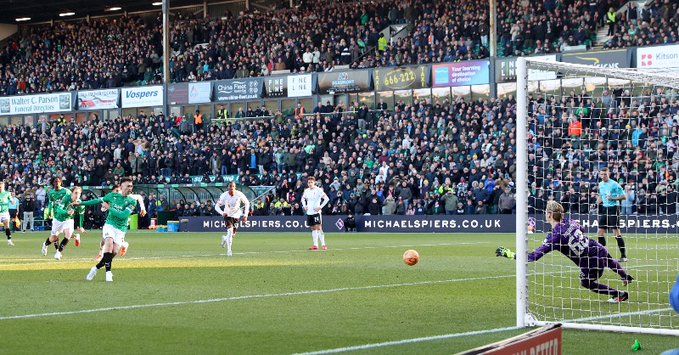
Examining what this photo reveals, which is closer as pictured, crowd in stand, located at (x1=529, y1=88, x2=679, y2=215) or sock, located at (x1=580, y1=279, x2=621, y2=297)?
sock, located at (x1=580, y1=279, x2=621, y2=297)

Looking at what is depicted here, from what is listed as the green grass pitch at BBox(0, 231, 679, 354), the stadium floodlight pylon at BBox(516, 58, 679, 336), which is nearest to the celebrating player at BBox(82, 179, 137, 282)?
the green grass pitch at BBox(0, 231, 679, 354)

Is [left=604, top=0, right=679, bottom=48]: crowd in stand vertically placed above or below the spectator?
above

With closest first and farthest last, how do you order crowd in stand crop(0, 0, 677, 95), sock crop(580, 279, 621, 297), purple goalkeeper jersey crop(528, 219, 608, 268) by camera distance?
purple goalkeeper jersey crop(528, 219, 608, 268) < sock crop(580, 279, 621, 297) < crowd in stand crop(0, 0, 677, 95)

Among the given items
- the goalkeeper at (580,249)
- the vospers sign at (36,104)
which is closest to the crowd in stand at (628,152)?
the goalkeeper at (580,249)

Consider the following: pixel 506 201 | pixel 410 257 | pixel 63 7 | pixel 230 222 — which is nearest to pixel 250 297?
pixel 410 257

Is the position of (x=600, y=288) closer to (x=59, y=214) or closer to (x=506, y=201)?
(x=59, y=214)

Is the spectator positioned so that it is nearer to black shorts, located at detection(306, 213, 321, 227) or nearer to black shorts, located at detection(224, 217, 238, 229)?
black shorts, located at detection(306, 213, 321, 227)

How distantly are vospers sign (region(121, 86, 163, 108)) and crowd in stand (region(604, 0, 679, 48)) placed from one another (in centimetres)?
2641

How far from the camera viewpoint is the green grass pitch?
36.1ft

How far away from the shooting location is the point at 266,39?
197 feet

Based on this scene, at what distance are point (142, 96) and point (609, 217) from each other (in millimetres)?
41849

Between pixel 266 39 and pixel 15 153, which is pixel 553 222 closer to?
pixel 266 39

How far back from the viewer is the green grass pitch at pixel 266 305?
36.1 ft

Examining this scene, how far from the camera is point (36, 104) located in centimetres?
6681
